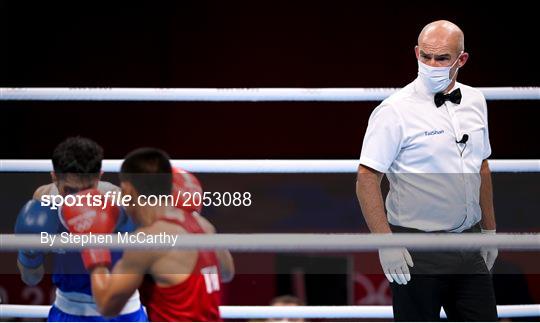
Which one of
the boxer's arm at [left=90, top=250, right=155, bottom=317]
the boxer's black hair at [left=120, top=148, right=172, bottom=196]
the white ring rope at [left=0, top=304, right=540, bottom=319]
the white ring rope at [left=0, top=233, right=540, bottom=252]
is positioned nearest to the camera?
the white ring rope at [left=0, top=233, right=540, bottom=252]

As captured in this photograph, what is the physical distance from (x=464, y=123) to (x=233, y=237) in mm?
1106

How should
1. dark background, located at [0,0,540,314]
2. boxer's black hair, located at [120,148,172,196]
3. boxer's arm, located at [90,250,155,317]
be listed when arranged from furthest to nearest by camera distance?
dark background, located at [0,0,540,314], boxer's black hair, located at [120,148,172,196], boxer's arm, located at [90,250,155,317]

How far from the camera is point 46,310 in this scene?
93.6 inches

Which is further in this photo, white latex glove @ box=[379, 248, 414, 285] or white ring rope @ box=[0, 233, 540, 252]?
white latex glove @ box=[379, 248, 414, 285]

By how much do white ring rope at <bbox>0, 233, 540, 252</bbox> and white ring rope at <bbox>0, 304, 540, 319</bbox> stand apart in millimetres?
1111

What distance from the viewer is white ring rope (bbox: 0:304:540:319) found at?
7.52 ft

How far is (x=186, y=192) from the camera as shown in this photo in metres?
1.90

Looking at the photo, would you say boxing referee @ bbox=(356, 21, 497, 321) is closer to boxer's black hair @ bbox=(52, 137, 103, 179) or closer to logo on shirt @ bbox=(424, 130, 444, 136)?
logo on shirt @ bbox=(424, 130, 444, 136)

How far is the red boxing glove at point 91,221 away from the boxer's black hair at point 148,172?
8cm

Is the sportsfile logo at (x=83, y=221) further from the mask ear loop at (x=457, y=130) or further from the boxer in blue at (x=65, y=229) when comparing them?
the mask ear loop at (x=457, y=130)
